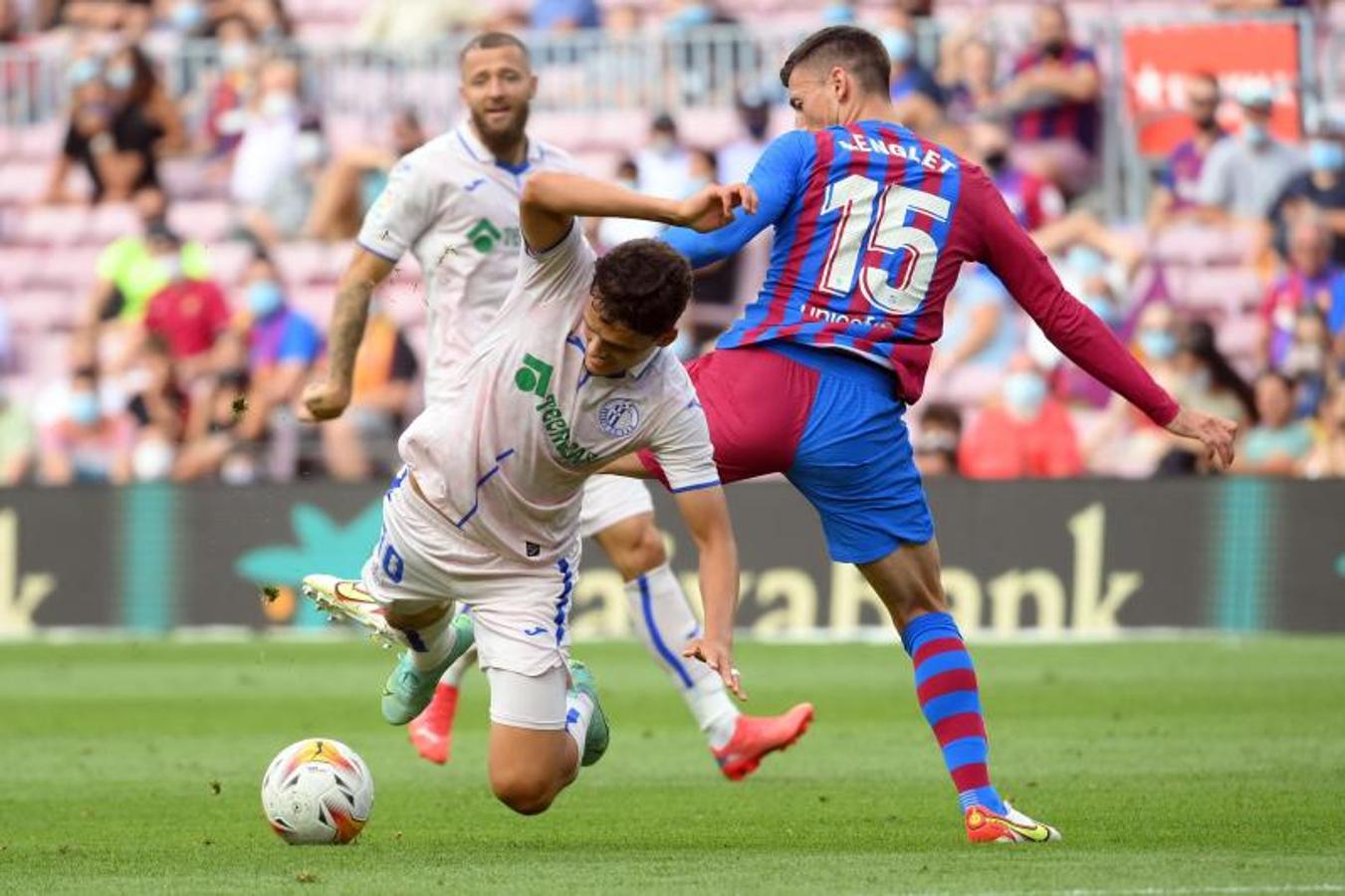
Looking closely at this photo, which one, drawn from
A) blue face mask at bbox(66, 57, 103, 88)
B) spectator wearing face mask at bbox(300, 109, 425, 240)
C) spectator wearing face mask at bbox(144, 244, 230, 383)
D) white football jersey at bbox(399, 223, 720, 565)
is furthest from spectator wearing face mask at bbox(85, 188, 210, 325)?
white football jersey at bbox(399, 223, 720, 565)

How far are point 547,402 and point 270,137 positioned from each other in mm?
14698

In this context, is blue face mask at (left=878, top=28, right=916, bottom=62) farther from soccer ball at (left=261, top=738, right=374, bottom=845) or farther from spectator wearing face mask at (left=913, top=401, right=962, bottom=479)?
soccer ball at (left=261, top=738, right=374, bottom=845)

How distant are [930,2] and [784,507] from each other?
5.65 m

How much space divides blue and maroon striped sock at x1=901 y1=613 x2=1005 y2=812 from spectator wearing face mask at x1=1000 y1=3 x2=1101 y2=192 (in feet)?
39.3

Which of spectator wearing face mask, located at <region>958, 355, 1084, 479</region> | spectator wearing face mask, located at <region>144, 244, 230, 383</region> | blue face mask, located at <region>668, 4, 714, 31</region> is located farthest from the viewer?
blue face mask, located at <region>668, 4, 714, 31</region>

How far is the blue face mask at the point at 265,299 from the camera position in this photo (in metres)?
19.4

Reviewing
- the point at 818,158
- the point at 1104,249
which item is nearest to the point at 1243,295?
the point at 1104,249

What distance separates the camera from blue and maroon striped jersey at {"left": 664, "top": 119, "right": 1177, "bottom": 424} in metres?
7.80

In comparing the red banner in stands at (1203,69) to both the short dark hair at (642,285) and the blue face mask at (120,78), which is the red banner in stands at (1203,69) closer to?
the blue face mask at (120,78)

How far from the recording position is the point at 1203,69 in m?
19.3

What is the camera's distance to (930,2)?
67.8ft

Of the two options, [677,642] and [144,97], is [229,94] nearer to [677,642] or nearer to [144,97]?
[144,97]

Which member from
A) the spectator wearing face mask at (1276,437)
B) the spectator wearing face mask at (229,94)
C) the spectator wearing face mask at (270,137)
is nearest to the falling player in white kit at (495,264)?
the spectator wearing face mask at (1276,437)

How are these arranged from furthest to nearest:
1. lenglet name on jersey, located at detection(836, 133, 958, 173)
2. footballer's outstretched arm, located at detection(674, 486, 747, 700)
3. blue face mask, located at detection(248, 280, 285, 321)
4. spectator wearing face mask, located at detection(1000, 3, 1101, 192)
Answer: blue face mask, located at detection(248, 280, 285, 321) → spectator wearing face mask, located at detection(1000, 3, 1101, 192) → lenglet name on jersey, located at detection(836, 133, 958, 173) → footballer's outstretched arm, located at detection(674, 486, 747, 700)
